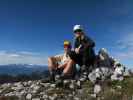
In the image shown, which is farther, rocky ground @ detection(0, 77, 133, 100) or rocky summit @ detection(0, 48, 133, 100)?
rocky summit @ detection(0, 48, 133, 100)

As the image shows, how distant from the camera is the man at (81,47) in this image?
52.8 ft

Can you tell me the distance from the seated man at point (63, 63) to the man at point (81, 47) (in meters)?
0.40

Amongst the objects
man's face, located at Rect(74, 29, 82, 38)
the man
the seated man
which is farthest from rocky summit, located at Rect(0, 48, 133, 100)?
man's face, located at Rect(74, 29, 82, 38)

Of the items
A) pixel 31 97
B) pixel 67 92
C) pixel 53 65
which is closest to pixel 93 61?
pixel 53 65

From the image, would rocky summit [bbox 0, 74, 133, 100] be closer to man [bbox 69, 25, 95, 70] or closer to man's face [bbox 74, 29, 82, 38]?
man [bbox 69, 25, 95, 70]

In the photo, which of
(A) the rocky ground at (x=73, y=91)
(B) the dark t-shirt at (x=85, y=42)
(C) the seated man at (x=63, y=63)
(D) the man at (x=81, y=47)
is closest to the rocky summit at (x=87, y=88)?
(A) the rocky ground at (x=73, y=91)

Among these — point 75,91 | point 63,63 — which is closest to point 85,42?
point 63,63

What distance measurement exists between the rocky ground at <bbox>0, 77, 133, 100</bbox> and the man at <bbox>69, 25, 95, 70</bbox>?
1381 millimetres

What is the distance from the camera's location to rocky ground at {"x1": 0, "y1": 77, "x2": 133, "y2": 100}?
12981 mm

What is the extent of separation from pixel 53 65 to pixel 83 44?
6.53ft

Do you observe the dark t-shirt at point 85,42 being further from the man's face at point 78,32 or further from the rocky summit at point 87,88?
the rocky summit at point 87,88

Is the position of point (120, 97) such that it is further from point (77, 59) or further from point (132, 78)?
point (77, 59)

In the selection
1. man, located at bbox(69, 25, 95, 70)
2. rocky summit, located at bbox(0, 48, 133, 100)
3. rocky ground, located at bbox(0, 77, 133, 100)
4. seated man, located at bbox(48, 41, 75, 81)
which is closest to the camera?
rocky ground, located at bbox(0, 77, 133, 100)

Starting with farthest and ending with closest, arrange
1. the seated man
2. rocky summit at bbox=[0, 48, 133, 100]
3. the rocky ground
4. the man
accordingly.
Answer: the man → the seated man → rocky summit at bbox=[0, 48, 133, 100] → the rocky ground
